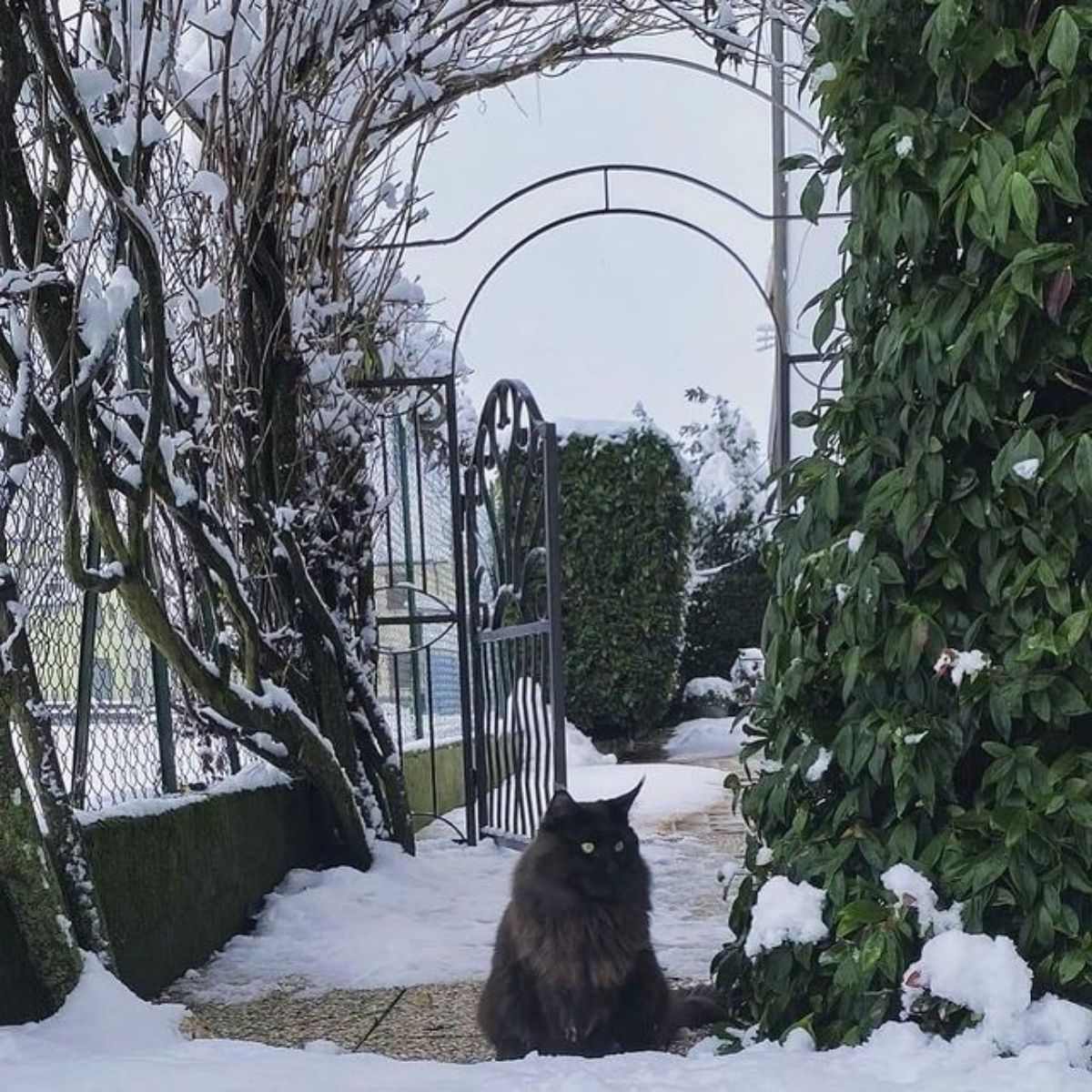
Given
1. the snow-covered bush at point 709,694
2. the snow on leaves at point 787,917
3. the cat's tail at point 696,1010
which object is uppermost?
the snow on leaves at point 787,917

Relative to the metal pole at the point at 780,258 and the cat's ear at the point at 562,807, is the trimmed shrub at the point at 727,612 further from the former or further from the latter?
the cat's ear at the point at 562,807

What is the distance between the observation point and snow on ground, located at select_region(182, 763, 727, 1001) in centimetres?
429

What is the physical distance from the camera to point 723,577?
12.6m

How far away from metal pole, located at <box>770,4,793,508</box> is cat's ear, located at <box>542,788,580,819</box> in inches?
36.7

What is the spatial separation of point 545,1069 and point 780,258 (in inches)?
357

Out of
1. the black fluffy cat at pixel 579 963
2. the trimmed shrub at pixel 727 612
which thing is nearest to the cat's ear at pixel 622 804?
the black fluffy cat at pixel 579 963

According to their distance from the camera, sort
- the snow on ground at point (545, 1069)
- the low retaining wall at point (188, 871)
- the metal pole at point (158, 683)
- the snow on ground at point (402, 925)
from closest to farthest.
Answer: the snow on ground at point (545, 1069) → the low retaining wall at point (188, 871) → the snow on ground at point (402, 925) → the metal pole at point (158, 683)

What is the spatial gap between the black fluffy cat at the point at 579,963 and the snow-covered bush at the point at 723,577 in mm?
8589

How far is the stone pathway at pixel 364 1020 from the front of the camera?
360 cm

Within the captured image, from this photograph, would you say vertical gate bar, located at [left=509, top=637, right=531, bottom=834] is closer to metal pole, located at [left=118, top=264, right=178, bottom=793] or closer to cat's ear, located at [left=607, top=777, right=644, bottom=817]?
metal pole, located at [left=118, top=264, right=178, bottom=793]

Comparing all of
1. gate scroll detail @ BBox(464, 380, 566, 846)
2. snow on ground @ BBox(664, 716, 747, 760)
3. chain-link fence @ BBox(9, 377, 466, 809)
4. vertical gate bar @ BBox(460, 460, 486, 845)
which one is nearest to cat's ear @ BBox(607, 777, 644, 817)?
chain-link fence @ BBox(9, 377, 466, 809)

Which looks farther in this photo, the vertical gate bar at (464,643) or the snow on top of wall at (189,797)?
the vertical gate bar at (464,643)

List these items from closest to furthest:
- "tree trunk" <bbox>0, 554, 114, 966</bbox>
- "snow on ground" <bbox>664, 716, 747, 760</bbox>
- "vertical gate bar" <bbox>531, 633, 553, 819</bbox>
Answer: "tree trunk" <bbox>0, 554, 114, 966</bbox> < "vertical gate bar" <bbox>531, 633, 553, 819</bbox> < "snow on ground" <bbox>664, 716, 747, 760</bbox>

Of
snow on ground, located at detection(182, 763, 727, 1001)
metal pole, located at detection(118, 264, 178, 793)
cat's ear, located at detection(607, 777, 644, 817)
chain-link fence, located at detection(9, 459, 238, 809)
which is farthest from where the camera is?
metal pole, located at detection(118, 264, 178, 793)
